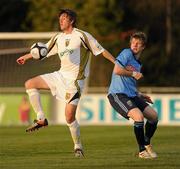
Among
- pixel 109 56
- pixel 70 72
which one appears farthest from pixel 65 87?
pixel 109 56

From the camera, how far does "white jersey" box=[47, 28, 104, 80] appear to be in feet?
47.4

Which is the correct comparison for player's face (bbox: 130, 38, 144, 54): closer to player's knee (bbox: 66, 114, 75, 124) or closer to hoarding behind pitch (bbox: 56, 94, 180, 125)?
player's knee (bbox: 66, 114, 75, 124)

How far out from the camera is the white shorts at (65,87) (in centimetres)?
1441

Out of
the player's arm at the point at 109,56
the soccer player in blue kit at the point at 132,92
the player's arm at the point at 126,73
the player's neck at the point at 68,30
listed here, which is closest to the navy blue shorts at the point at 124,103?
the soccer player in blue kit at the point at 132,92

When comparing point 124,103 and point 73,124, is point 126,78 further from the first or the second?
point 73,124

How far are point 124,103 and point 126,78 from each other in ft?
1.35

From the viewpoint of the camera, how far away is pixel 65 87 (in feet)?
47.4

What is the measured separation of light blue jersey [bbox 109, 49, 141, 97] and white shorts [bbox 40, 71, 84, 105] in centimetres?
68

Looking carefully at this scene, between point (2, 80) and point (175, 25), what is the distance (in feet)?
67.8

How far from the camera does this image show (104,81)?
3894 centimetres

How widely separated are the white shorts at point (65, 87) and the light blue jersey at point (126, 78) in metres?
0.68

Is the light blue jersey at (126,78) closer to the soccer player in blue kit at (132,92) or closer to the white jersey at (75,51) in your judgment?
the soccer player in blue kit at (132,92)

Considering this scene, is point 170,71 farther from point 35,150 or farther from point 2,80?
point 35,150

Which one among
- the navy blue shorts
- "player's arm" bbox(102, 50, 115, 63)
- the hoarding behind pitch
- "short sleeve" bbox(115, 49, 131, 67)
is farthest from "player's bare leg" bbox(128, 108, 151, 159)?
the hoarding behind pitch
